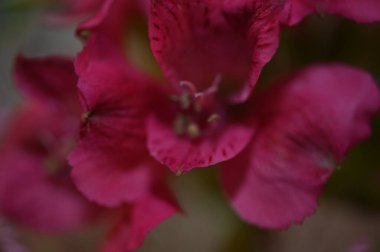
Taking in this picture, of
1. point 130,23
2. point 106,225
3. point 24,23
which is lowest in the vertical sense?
point 106,225

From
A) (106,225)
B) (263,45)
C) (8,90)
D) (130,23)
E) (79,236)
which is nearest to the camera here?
(263,45)

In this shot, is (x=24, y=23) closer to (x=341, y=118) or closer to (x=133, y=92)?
(x=133, y=92)

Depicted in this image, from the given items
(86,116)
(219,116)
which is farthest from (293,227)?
(86,116)

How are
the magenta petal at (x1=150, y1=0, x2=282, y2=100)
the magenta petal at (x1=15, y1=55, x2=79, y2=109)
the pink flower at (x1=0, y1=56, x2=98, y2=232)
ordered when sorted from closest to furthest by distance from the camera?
the magenta petal at (x1=150, y1=0, x2=282, y2=100), the magenta petal at (x1=15, y1=55, x2=79, y2=109), the pink flower at (x1=0, y1=56, x2=98, y2=232)

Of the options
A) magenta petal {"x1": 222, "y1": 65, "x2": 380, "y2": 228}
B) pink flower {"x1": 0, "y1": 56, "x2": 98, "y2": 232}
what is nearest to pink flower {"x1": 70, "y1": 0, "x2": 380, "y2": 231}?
magenta petal {"x1": 222, "y1": 65, "x2": 380, "y2": 228}

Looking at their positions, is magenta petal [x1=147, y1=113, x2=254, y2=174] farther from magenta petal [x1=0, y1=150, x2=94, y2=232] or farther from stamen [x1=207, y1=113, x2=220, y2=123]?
magenta petal [x1=0, y1=150, x2=94, y2=232]

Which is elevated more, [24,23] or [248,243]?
[24,23]

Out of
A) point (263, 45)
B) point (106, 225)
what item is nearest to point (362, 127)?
point (263, 45)

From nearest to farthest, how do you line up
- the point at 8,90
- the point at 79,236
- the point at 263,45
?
1. the point at 263,45
2. the point at 79,236
3. the point at 8,90

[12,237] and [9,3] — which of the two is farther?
[9,3]
